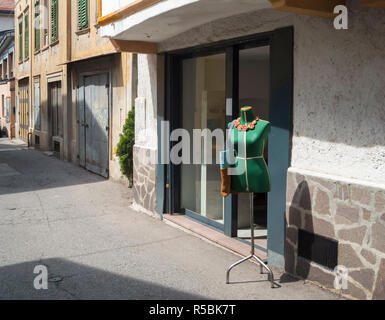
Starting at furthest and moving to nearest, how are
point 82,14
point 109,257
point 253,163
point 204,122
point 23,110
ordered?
1. point 23,110
2. point 82,14
3. point 204,122
4. point 109,257
5. point 253,163

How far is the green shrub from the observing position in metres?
9.52

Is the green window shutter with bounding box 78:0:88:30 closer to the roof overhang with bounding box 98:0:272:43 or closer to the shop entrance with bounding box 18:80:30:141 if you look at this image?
the roof overhang with bounding box 98:0:272:43

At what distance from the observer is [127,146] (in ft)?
31.2

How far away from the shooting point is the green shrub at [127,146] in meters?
9.52

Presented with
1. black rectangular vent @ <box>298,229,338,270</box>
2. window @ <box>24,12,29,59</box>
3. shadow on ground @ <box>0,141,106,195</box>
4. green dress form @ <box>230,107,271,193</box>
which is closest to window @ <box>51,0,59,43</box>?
shadow on ground @ <box>0,141,106,195</box>

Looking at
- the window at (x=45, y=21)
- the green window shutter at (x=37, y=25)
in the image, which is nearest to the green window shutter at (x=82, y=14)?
the window at (x=45, y=21)

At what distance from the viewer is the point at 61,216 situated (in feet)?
24.5

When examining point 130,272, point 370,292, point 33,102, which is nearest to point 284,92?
point 370,292

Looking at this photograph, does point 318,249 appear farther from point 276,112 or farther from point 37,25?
point 37,25

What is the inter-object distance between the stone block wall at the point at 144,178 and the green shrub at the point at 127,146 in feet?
4.62

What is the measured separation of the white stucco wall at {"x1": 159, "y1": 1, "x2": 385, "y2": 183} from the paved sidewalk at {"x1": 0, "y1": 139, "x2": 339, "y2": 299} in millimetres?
1186

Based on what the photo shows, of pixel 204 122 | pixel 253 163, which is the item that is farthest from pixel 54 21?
pixel 253 163

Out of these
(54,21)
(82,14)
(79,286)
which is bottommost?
(79,286)

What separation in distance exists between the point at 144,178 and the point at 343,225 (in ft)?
14.0
